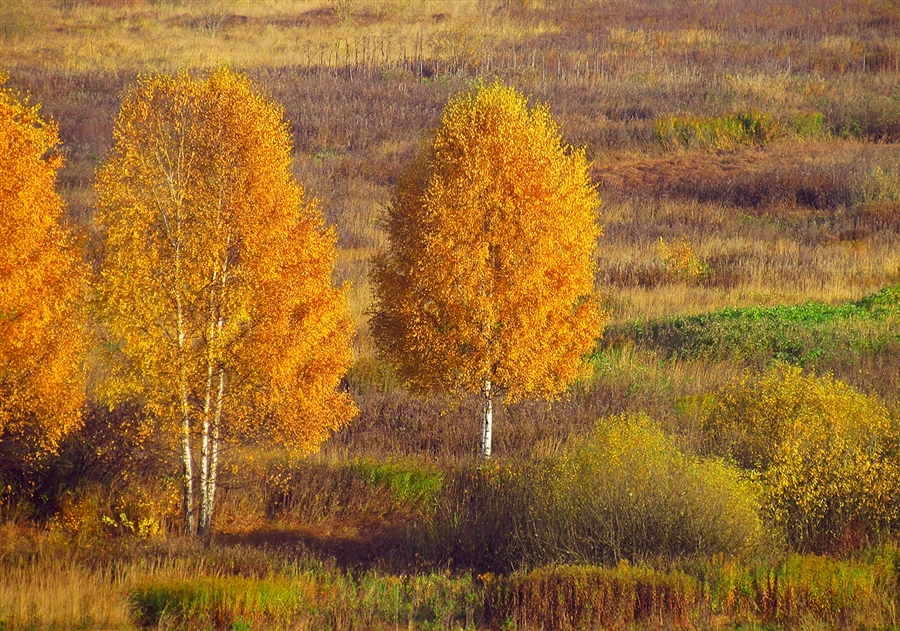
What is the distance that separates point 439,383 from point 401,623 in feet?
21.2

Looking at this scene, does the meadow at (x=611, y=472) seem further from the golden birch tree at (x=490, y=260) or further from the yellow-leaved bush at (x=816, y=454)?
the golden birch tree at (x=490, y=260)

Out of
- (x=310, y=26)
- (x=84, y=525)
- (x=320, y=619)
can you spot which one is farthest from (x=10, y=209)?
(x=310, y=26)

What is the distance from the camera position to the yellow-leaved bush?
38.6 feet

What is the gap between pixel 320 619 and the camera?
32.2 feet

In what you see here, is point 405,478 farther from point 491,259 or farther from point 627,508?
point 627,508

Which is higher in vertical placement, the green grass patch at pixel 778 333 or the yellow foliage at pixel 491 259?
the yellow foliage at pixel 491 259

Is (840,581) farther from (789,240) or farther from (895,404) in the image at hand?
(789,240)

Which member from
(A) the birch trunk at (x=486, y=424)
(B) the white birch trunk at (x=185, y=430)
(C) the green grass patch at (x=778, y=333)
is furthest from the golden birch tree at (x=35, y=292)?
(C) the green grass patch at (x=778, y=333)

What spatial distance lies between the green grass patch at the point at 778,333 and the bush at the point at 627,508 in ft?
27.3

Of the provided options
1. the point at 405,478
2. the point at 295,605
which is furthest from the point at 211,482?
the point at 295,605

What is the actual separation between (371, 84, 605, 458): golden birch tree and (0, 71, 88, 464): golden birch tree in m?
4.72

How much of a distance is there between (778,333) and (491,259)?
27.7 ft

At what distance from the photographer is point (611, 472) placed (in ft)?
38.5

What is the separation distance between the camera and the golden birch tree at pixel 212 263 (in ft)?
42.1
